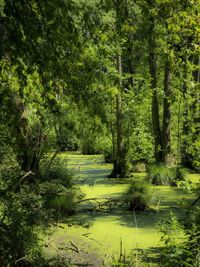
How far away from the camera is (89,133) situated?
11.2 feet

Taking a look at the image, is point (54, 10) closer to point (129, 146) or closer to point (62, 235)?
point (62, 235)

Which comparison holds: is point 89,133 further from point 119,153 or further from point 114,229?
point 119,153

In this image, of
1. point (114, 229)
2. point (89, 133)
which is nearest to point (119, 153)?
point (114, 229)

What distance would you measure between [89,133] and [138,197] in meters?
5.42

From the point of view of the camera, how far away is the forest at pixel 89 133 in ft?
9.43

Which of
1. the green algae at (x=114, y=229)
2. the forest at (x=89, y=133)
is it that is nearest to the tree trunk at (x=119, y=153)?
the forest at (x=89, y=133)

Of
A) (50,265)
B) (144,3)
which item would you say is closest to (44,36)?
(144,3)

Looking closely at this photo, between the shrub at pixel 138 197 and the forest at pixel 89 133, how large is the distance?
20 millimetres

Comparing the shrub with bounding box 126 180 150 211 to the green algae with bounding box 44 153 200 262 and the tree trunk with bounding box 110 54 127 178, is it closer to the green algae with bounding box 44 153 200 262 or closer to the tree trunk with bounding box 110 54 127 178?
the green algae with bounding box 44 153 200 262

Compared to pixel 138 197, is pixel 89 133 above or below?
above

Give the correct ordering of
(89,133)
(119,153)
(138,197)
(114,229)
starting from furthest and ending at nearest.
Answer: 1. (119,153)
2. (138,197)
3. (114,229)
4. (89,133)

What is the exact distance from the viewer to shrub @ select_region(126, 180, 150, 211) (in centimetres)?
857

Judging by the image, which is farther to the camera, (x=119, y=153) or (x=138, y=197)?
(x=119, y=153)

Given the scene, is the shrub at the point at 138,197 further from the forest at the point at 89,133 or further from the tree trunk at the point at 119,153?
the tree trunk at the point at 119,153
